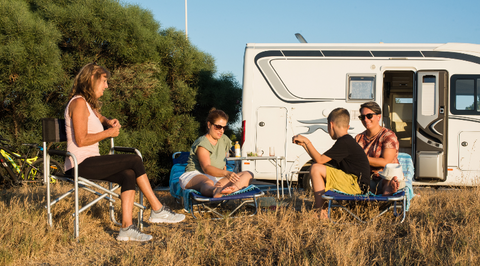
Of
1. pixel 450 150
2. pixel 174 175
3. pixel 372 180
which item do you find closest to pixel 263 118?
pixel 174 175

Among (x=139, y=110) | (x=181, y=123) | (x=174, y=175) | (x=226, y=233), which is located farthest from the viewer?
(x=181, y=123)

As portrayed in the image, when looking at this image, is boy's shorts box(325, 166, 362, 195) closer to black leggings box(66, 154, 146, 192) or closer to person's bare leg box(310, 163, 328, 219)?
person's bare leg box(310, 163, 328, 219)

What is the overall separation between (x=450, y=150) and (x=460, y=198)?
6.31ft

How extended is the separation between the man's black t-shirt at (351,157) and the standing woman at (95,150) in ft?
5.33

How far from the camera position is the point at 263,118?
5832 millimetres

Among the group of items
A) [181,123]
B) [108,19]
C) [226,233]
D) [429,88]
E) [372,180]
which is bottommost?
[226,233]

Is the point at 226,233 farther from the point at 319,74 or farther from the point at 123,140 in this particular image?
the point at 123,140

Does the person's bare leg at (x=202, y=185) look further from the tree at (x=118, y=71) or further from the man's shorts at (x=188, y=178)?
the tree at (x=118, y=71)

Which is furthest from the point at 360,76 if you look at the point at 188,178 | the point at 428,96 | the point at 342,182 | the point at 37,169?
the point at 37,169

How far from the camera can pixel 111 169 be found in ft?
9.71

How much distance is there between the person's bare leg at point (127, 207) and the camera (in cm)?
290

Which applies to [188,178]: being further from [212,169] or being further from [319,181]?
[319,181]

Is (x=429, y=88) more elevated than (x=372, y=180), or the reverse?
(x=429, y=88)

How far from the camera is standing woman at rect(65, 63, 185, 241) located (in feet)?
9.50
